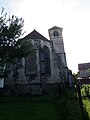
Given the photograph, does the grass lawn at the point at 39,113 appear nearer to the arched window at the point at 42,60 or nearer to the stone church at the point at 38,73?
the stone church at the point at 38,73

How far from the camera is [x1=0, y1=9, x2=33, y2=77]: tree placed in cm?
1683

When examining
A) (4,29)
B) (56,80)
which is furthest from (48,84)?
(4,29)

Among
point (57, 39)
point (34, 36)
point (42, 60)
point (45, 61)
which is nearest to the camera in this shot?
point (42, 60)

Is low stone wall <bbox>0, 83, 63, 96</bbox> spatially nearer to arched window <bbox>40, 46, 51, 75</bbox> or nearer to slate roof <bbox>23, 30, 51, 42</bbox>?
arched window <bbox>40, 46, 51, 75</bbox>

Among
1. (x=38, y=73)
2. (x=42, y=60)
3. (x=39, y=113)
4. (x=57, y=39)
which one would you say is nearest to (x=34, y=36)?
(x=42, y=60)

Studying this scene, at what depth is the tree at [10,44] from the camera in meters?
16.8

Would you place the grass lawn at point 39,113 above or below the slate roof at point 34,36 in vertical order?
below

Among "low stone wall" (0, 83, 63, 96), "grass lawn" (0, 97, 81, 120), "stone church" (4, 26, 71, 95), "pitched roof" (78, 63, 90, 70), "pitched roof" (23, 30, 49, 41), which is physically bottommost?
"grass lawn" (0, 97, 81, 120)

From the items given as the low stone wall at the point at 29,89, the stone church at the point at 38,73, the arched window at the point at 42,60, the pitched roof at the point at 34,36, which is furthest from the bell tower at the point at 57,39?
the low stone wall at the point at 29,89

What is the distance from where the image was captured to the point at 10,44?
17578mm

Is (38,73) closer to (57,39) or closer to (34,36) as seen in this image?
(34,36)

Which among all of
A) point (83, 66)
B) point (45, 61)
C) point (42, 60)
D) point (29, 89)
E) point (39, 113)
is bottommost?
point (39, 113)

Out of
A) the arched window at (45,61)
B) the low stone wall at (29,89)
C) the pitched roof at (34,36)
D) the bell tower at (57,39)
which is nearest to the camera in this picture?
the low stone wall at (29,89)

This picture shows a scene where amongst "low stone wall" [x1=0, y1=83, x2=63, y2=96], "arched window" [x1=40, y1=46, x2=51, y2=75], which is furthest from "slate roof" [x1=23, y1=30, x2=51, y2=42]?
"low stone wall" [x1=0, y1=83, x2=63, y2=96]
